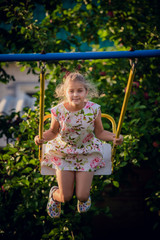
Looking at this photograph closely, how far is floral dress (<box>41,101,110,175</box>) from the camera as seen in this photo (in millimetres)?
2125

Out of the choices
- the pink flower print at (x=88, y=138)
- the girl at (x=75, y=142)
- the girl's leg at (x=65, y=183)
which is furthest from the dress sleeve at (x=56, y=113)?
the girl's leg at (x=65, y=183)

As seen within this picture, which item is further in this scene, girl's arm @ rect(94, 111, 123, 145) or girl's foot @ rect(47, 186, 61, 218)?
girl's foot @ rect(47, 186, 61, 218)

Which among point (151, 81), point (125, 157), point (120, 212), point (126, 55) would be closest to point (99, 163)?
point (125, 157)

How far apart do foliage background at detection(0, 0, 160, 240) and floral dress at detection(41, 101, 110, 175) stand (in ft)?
1.21

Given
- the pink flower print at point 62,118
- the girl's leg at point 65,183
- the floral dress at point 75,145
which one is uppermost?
the pink flower print at point 62,118

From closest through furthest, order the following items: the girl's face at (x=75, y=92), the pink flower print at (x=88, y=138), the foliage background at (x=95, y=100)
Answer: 1. the girl's face at (x=75, y=92)
2. the pink flower print at (x=88, y=138)
3. the foliage background at (x=95, y=100)

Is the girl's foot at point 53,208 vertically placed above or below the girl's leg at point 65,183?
below

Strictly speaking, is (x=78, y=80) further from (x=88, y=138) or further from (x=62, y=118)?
(x=88, y=138)

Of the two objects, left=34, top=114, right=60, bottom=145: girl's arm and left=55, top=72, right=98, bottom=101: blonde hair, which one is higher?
left=55, top=72, right=98, bottom=101: blonde hair

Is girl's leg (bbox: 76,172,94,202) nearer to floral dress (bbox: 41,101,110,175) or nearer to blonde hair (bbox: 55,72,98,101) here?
floral dress (bbox: 41,101,110,175)

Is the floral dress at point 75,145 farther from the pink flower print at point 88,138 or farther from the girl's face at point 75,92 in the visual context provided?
the girl's face at point 75,92

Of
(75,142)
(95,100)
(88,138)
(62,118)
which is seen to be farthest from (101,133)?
(95,100)

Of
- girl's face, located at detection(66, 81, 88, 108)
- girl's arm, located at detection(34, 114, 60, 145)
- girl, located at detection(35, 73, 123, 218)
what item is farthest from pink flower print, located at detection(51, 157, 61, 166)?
girl's face, located at detection(66, 81, 88, 108)

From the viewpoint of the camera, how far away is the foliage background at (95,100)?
2.55m
